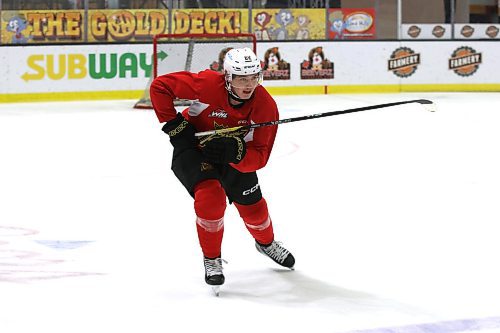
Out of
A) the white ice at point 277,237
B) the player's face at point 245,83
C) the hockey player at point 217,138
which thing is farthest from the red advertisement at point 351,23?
the player's face at point 245,83

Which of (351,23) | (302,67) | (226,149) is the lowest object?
(226,149)

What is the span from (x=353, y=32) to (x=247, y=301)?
34.4ft

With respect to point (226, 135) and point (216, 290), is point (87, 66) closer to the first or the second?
point (226, 135)

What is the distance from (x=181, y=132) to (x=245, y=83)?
30 cm

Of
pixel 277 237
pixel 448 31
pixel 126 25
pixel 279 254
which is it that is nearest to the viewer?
pixel 279 254

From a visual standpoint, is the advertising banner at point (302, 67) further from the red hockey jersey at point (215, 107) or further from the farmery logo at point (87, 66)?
the red hockey jersey at point (215, 107)

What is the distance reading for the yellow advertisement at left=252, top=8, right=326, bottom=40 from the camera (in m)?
13.1

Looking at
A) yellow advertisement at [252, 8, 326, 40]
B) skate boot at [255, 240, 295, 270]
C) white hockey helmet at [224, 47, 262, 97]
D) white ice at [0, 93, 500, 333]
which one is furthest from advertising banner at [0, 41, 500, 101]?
white hockey helmet at [224, 47, 262, 97]

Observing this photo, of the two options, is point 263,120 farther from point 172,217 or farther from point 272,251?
point 172,217

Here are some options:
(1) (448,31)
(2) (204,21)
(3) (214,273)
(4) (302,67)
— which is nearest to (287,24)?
(4) (302,67)

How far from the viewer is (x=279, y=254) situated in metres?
3.83

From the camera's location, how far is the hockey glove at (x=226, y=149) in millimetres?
3420

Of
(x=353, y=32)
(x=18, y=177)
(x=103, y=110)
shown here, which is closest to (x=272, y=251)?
(x=18, y=177)

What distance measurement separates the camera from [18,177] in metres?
6.25
